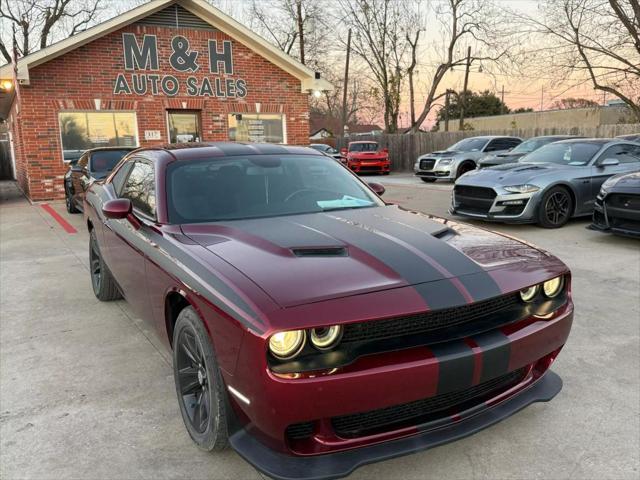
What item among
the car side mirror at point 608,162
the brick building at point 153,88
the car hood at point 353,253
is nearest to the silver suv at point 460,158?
the brick building at point 153,88

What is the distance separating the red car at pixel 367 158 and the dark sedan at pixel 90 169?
43.4 ft

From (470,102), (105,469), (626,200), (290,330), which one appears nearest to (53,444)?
(105,469)

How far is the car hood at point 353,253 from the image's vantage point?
7.04 ft

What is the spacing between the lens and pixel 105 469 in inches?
96.0

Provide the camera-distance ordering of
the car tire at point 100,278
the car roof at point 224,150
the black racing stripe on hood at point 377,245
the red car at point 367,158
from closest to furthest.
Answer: the black racing stripe on hood at point 377,245
the car roof at point 224,150
the car tire at point 100,278
the red car at point 367,158

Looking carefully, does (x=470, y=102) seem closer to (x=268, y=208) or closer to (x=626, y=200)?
(x=626, y=200)

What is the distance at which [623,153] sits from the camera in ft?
29.2

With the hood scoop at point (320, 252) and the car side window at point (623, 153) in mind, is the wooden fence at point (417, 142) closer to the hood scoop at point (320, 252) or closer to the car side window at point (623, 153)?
the car side window at point (623, 153)

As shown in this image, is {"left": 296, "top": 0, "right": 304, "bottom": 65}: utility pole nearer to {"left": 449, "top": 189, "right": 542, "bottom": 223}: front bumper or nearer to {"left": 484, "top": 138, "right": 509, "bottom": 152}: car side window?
{"left": 484, "top": 138, "right": 509, "bottom": 152}: car side window

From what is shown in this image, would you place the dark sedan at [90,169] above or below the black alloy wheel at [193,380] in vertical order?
above

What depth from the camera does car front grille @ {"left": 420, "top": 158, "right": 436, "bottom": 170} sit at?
17.5 m

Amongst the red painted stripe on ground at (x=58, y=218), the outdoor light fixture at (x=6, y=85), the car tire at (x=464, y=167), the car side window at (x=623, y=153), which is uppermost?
the outdoor light fixture at (x=6, y=85)

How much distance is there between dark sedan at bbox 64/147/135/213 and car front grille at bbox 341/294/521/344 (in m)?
8.68

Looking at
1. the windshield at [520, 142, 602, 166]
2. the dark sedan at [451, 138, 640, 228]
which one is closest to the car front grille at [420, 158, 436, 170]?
the windshield at [520, 142, 602, 166]
